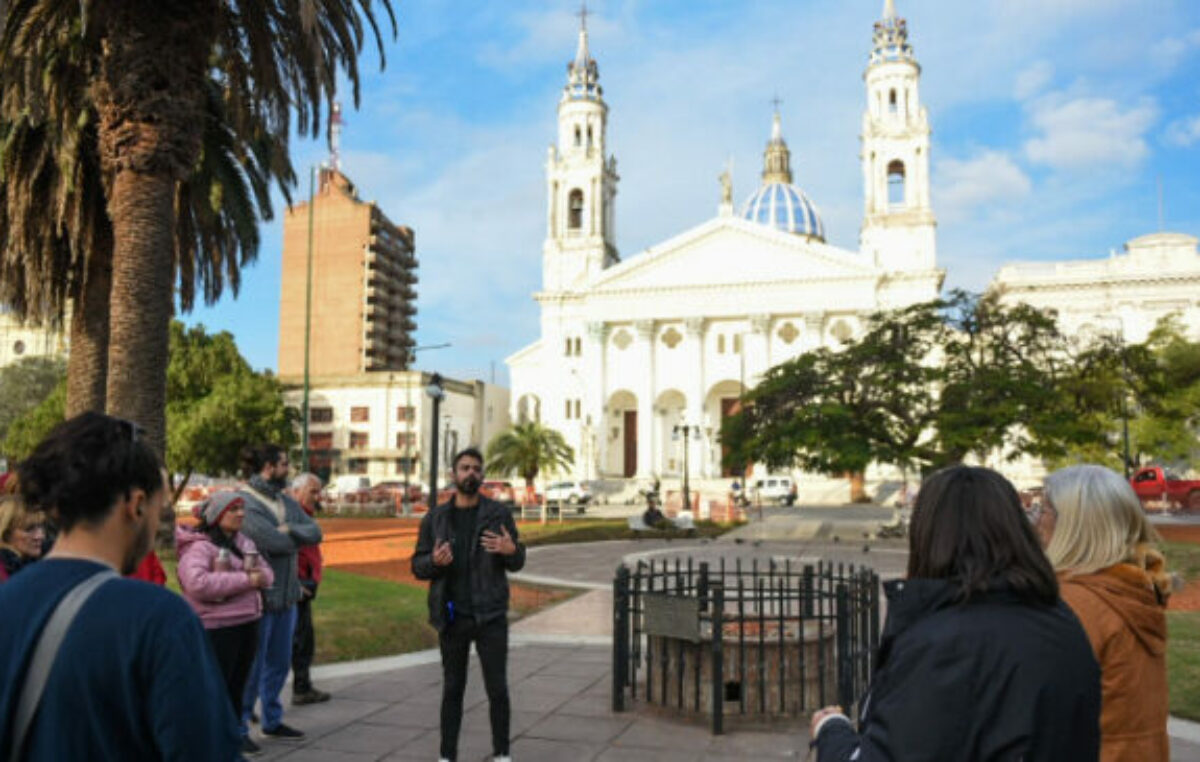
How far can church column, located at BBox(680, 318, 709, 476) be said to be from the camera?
5634cm

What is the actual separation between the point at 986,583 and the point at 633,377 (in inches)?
2220

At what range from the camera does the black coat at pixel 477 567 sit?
533 centimetres

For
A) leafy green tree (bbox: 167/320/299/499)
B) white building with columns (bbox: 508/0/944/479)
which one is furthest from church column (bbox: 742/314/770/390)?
leafy green tree (bbox: 167/320/299/499)

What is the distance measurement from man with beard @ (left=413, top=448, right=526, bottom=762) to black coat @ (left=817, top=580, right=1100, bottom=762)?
3.49 meters

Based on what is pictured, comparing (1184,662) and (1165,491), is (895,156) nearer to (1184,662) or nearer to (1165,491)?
(1165,491)

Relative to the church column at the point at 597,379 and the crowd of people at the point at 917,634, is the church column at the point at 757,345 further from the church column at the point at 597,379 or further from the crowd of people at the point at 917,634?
the crowd of people at the point at 917,634

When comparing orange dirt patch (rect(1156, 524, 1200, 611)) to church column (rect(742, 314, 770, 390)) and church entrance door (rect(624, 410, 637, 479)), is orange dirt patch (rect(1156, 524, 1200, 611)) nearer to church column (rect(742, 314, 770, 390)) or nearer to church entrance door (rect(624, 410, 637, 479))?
church column (rect(742, 314, 770, 390))

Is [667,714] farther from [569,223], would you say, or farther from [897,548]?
[569,223]

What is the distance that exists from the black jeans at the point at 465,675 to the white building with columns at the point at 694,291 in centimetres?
4757

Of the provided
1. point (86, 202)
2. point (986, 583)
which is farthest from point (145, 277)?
point (986, 583)

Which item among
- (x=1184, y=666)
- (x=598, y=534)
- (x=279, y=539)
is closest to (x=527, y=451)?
(x=598, y=534)

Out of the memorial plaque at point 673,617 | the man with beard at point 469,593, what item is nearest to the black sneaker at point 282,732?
the man with beard at point 469,593

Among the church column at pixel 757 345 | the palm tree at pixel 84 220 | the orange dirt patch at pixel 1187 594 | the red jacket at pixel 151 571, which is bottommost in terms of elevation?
the orange dirt patch at pixel 1187 594

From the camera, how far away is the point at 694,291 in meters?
56.8
